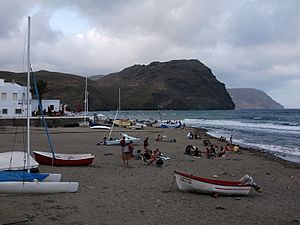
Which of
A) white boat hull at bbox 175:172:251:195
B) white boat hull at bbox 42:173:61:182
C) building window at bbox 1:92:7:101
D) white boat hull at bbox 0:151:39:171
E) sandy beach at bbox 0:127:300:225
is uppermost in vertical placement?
building window at bbox 1:92:7:101

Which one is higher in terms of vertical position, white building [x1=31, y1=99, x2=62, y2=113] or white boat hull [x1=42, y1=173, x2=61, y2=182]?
white building [x1=31, y1=99, x2=62, y2=113]

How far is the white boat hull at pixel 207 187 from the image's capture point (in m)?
13.2

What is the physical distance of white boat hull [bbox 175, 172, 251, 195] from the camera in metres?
13.2

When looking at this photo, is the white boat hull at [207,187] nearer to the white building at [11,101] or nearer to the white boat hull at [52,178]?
the white boat hull at [52,178]

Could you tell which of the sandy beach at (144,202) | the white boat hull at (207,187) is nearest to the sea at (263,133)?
the sandy beach at (144,202)

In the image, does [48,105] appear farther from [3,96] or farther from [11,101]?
[3,96]

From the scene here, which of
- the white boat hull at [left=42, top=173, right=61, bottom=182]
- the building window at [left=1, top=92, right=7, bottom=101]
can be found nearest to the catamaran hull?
the white boat hull at [left=42, top=173, right=61, bottom=182]

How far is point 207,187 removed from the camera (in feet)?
43.3

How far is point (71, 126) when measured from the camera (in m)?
55.7

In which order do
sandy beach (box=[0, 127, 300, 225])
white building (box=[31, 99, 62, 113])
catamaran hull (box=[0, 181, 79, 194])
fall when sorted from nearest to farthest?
sandy beach (box=[0, 127, 300, 225]) < catamaran hull (box=[0, 181, 79, 194]) < white building (box=[31, 99, 62, 113])

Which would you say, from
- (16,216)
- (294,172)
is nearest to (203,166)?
(294,172)

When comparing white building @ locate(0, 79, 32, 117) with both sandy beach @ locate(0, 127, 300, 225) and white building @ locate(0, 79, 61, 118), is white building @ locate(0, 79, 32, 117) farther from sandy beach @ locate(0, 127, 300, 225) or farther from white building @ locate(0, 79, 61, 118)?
sandy beach @ locate(0, 127, 300, 225)

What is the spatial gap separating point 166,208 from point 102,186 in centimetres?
362

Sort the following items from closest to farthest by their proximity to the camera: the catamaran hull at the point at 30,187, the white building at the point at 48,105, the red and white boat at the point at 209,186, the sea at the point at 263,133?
1. the catamaran hull at the point at 30,187
2. the red and white boat at the point at 209,186
3. the sea at the point at 263,133
4. the white building at the point at 48,105
